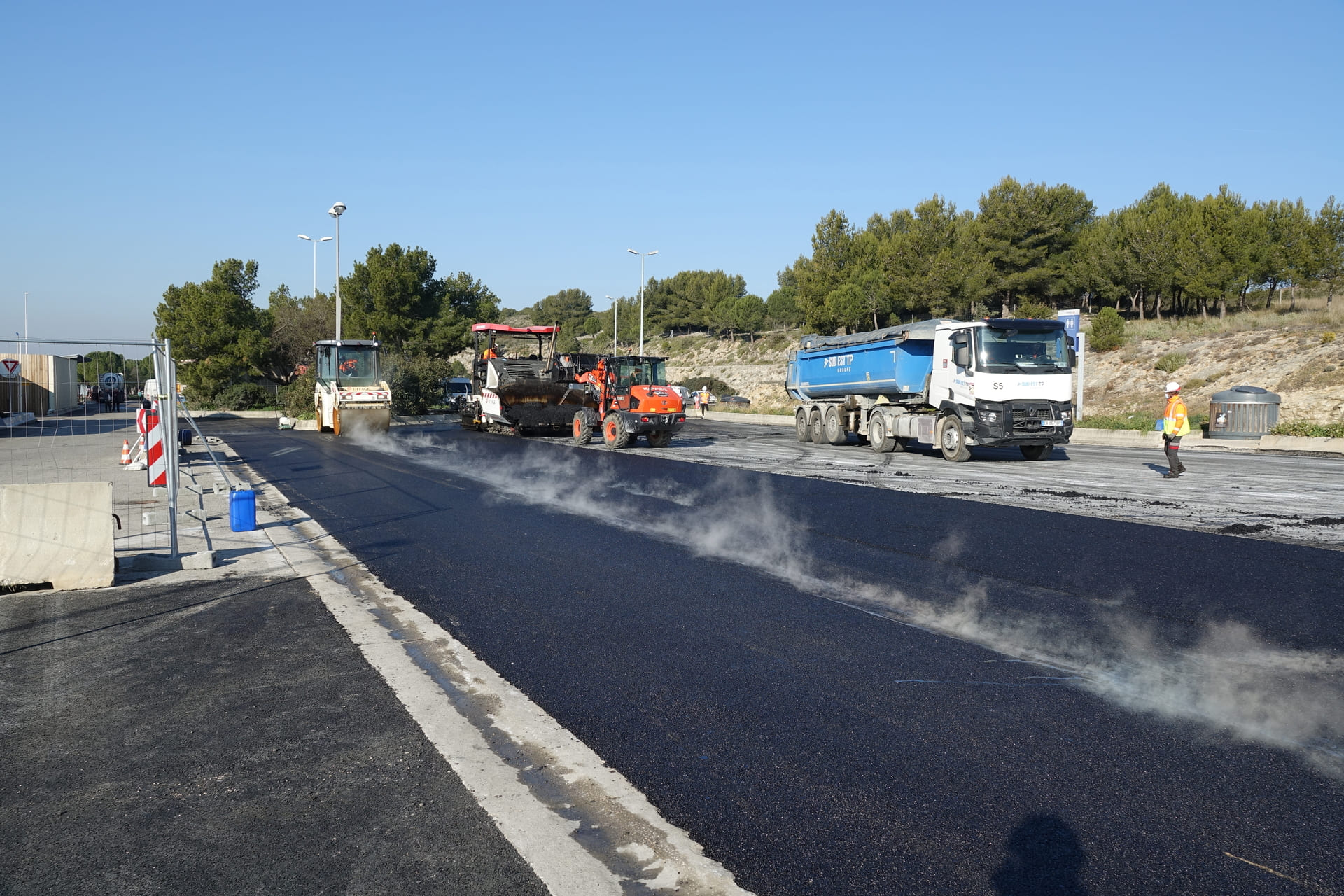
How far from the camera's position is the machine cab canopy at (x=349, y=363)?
28688 millimetres

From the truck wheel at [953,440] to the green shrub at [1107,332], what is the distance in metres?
28.8

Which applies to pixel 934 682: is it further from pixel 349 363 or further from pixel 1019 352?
pixel 349 363

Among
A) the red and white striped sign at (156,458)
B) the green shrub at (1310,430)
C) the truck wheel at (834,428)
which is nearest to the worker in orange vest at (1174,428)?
the green shrub at (1310,430)

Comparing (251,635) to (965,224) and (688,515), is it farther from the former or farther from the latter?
(965,224)

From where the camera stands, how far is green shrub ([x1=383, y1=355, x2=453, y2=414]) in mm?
42125

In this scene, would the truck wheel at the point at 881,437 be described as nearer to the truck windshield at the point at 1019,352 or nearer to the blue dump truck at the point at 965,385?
the blue dump truck at the point at 965,385

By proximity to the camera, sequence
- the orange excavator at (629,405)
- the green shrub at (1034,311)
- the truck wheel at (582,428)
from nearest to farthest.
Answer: the orange excavator at (629,405) → the truck wheel at (582,428) → the green shrub at (1034,311)

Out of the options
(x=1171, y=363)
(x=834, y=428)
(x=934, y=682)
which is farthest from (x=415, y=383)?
(x=934, y=682)

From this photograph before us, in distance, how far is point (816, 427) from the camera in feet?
89.3

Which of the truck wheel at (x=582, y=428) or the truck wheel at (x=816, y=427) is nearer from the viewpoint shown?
the truck wheel at (x=582, y=428)

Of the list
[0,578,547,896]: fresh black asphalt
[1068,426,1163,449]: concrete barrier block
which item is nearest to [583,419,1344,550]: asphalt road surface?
[1068,426,1163,449]: concrete barrier block

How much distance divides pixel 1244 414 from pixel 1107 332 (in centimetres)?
2119

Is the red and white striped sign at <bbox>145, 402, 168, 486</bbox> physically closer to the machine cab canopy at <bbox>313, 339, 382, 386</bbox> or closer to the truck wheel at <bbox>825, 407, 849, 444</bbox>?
the machine cab canopy at <bbox>313, 339, 382, 386</bbox>

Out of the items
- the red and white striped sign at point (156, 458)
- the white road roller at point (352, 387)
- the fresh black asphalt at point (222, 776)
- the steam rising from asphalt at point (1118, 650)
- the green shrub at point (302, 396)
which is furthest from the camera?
the green shrub at point (302, 396)
